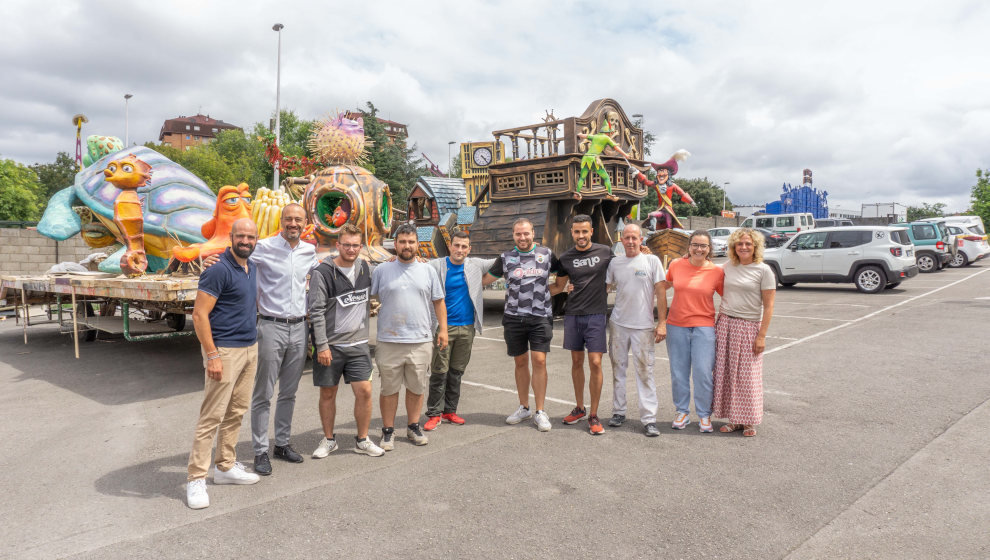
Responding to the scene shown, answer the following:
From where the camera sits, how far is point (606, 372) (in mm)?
7059

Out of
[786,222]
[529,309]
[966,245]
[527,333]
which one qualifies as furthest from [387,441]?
[786,222]

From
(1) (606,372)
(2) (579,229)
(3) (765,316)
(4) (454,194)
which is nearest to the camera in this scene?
(3) (765,316)

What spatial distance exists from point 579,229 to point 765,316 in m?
1.58

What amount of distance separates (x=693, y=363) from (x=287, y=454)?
3205 millimetres

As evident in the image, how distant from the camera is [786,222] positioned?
92.5ft

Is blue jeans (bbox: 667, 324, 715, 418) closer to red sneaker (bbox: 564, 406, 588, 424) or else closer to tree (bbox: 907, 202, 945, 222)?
red sneaker (bbox: 564, 406, 588, 424)

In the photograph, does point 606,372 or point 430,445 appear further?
point 606,372

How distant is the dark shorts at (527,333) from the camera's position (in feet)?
16.0

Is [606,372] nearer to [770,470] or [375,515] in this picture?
[770,470]

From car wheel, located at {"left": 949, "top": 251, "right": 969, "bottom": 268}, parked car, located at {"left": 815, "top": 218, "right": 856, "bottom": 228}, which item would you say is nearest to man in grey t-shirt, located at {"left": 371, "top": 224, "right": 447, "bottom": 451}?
car wheel, located at {"left": 949, "top": 251, "right": 969, "bottom": 268}

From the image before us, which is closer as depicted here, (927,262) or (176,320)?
(176,320)

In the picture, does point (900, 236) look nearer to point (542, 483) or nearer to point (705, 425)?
point (705, 425)

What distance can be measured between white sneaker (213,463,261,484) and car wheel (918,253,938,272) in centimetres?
2279

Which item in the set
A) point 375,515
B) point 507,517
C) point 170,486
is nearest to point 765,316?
point 507,517
